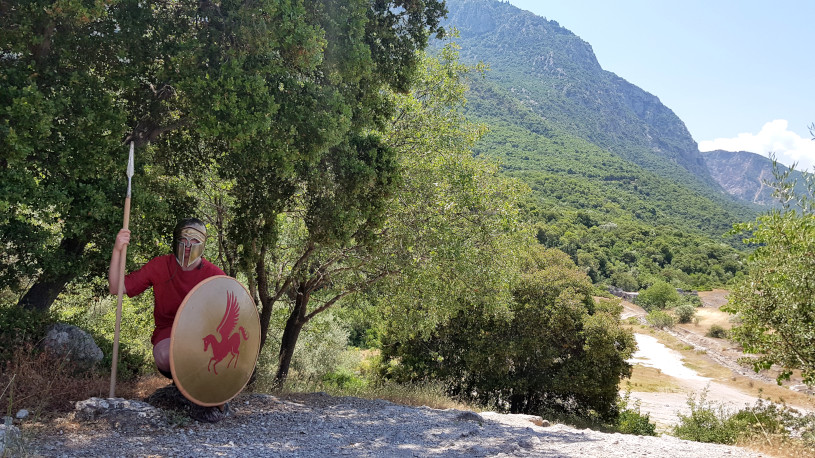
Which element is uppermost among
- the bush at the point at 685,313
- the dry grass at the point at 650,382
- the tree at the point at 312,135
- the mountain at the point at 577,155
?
the mountain at the point at 577,155

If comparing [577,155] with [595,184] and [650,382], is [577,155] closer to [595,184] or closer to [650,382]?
[595,184]

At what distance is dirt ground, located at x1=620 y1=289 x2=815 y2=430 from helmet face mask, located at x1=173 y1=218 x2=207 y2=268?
1784cm

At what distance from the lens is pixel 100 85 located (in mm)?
7469

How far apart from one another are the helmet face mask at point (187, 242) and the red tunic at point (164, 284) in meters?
Result: 0.12

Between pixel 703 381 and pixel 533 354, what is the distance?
89.4ft

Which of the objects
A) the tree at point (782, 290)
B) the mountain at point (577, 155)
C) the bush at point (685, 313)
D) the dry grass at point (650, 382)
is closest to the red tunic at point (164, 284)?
the tree at point (782, 290)

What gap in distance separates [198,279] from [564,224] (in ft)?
293

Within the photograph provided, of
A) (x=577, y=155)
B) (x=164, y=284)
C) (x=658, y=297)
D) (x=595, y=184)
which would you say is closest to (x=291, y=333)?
(x=164, y=284)

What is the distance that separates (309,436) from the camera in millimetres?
6496

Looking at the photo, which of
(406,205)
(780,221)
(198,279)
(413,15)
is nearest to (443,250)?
(406,205)

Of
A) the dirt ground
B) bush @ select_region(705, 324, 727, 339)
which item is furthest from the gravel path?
bush @ select_region(705, 324, 727, 339)

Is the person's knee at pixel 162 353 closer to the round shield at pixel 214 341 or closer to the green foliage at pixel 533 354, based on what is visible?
the round shield at pixel 214 341

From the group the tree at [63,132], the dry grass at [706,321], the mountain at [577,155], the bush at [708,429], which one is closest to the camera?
the tree at [63,132]

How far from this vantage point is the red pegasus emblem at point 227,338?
604 centimetres
